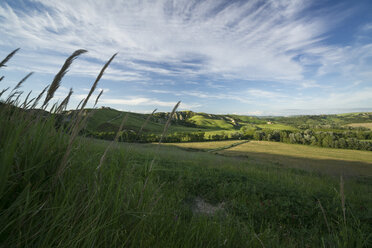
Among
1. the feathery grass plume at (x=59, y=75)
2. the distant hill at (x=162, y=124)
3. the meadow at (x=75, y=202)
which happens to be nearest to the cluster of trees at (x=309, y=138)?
the distant hill at (x=162, y=124)

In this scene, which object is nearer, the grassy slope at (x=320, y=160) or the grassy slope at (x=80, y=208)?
the grassy slope at (x=80, y=208)

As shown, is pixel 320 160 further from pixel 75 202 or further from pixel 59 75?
pixel 59 75

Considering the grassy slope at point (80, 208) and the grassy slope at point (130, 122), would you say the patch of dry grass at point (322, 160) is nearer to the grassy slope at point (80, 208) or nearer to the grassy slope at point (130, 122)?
the grassy slope at point (130, 122)

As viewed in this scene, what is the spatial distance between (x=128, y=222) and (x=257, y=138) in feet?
247

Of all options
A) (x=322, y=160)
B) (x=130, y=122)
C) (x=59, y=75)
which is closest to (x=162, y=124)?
(x=59, y=75)

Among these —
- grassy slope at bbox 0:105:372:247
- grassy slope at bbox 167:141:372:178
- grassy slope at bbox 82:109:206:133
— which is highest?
grassy slope at bbox 82:109:206:133

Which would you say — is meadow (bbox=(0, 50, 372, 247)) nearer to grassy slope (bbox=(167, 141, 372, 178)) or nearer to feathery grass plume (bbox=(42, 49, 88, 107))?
feathery grass plume (bbox=(42, 49, 88, 107))

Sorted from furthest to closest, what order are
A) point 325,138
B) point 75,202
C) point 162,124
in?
point 325,138
point 162,124
point 75,202

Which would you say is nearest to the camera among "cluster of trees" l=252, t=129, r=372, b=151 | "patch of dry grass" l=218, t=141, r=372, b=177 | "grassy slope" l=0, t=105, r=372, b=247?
"grassy slope" l=0, t=105, r=372, b=247

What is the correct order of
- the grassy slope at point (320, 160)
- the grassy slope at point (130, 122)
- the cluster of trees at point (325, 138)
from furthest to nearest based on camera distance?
the cluster of trees at point (325, 138) → the grassy slope at point (320, 160) → the grassy slope at point (130, 122)

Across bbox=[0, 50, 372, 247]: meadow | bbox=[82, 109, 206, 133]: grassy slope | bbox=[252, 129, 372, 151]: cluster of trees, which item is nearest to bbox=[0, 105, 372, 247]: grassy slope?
bbox=[0, 50, 372, 247]: meadow

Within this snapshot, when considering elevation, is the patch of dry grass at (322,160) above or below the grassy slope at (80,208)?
below

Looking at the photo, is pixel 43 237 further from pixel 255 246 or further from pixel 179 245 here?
pixel 255 246

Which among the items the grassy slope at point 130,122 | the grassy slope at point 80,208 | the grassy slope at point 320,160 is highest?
the grassy slope at point 130,122
